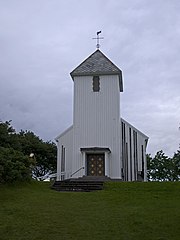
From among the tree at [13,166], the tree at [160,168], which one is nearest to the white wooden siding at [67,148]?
the tree at [13,166]

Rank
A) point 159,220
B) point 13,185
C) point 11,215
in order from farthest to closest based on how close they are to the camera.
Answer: point 13,185
point 11,215
point 159,220

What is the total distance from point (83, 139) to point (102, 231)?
17951 mm

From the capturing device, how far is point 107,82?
31047mm

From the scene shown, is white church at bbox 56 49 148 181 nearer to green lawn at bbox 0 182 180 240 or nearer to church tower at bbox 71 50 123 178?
church tower at bbox 71 50 123 178

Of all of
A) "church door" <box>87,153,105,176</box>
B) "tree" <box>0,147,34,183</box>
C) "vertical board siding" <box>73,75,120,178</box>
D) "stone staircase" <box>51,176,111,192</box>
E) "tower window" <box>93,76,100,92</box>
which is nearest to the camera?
"tree" <box>0,147,34,183</box>

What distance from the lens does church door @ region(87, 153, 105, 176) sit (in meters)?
29.2

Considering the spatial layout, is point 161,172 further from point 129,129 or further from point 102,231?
point 102,231

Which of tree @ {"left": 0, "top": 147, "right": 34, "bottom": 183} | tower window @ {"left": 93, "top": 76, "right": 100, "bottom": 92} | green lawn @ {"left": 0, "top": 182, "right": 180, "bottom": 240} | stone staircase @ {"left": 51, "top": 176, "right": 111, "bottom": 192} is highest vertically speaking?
tower window @ {"left": 93, "top": 76, "right": 100, "bottom": 92}

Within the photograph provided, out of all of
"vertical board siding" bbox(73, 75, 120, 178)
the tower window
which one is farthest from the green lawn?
the tower window

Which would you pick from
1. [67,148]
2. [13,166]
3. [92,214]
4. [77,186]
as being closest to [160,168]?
[67,148]

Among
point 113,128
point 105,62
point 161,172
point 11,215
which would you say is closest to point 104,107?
point 113,128

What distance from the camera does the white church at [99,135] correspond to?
29.3 meters

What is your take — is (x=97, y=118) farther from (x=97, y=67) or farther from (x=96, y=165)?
(x=97, y=67)

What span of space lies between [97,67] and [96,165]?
25.8ft
